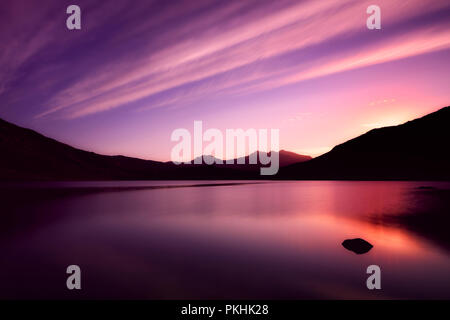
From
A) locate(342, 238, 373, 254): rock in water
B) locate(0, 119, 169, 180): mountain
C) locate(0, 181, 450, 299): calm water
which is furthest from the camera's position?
locate(0, 119, 169, 180): mountain

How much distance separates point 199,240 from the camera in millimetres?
A: 16344

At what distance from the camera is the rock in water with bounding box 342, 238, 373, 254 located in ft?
45.0

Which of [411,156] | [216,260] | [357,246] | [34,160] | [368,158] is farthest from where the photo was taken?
[368,158]

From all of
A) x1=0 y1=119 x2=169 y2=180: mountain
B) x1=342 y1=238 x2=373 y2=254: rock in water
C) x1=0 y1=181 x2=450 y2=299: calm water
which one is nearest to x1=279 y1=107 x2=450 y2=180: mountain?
x1=0 y1=181 x2=450 y2=299: calm water

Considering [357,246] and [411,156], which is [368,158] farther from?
[357,246]

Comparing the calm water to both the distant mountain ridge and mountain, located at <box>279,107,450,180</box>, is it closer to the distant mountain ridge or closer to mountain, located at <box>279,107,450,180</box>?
the distant mountain ridge

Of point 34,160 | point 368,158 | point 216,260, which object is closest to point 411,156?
point 368,158

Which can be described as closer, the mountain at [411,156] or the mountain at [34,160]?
the mountain at [34,160]

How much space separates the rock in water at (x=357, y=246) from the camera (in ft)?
45.0

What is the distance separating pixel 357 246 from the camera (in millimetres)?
13992

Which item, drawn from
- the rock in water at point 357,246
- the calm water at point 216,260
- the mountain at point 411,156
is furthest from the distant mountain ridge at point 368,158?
the rock in water at point 357,246

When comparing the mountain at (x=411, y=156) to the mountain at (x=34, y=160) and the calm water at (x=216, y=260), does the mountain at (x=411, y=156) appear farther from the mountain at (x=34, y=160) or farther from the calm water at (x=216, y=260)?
the mountain at (x=34, y=160)

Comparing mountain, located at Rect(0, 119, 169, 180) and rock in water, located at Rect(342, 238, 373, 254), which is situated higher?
mountain, located at Rect(0, 119, 169, 180)
